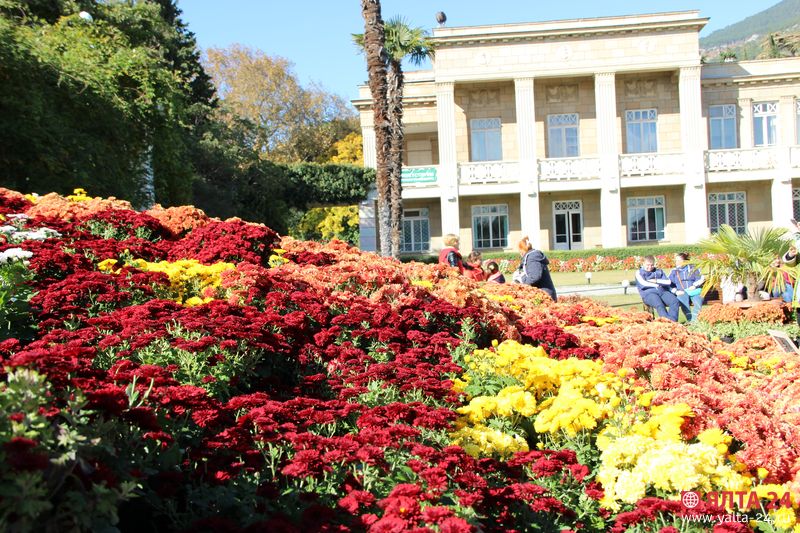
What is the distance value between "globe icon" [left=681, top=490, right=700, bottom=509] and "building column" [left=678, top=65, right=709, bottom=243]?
34.4 m

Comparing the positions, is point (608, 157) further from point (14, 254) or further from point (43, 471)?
point (43, 471)

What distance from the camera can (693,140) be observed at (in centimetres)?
3503

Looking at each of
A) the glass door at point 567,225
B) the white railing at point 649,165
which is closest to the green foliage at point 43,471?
the white railing at point 649,165

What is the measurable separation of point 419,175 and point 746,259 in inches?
1027

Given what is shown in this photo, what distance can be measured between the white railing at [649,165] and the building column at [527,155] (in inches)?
179

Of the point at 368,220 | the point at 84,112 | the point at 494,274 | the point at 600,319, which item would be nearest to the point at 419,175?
the point at 368,220

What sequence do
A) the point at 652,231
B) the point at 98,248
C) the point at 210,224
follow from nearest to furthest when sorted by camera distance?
1. the point at 98,248
2. the point at 210,224
3. the point at 652,231

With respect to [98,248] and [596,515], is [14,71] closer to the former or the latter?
[98,248]

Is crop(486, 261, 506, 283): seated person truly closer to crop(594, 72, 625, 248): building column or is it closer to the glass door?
crop(594, 72, 625, 248): building column

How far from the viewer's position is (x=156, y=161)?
53.3 feet

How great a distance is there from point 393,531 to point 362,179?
35.0m

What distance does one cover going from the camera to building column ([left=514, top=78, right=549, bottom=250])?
117 feet

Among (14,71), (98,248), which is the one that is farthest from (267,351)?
(14,71)

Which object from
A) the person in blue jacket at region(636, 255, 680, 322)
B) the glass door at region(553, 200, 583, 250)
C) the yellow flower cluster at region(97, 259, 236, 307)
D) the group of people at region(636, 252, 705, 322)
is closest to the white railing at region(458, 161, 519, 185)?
the glass door at region(553, 200, 583, 250)
